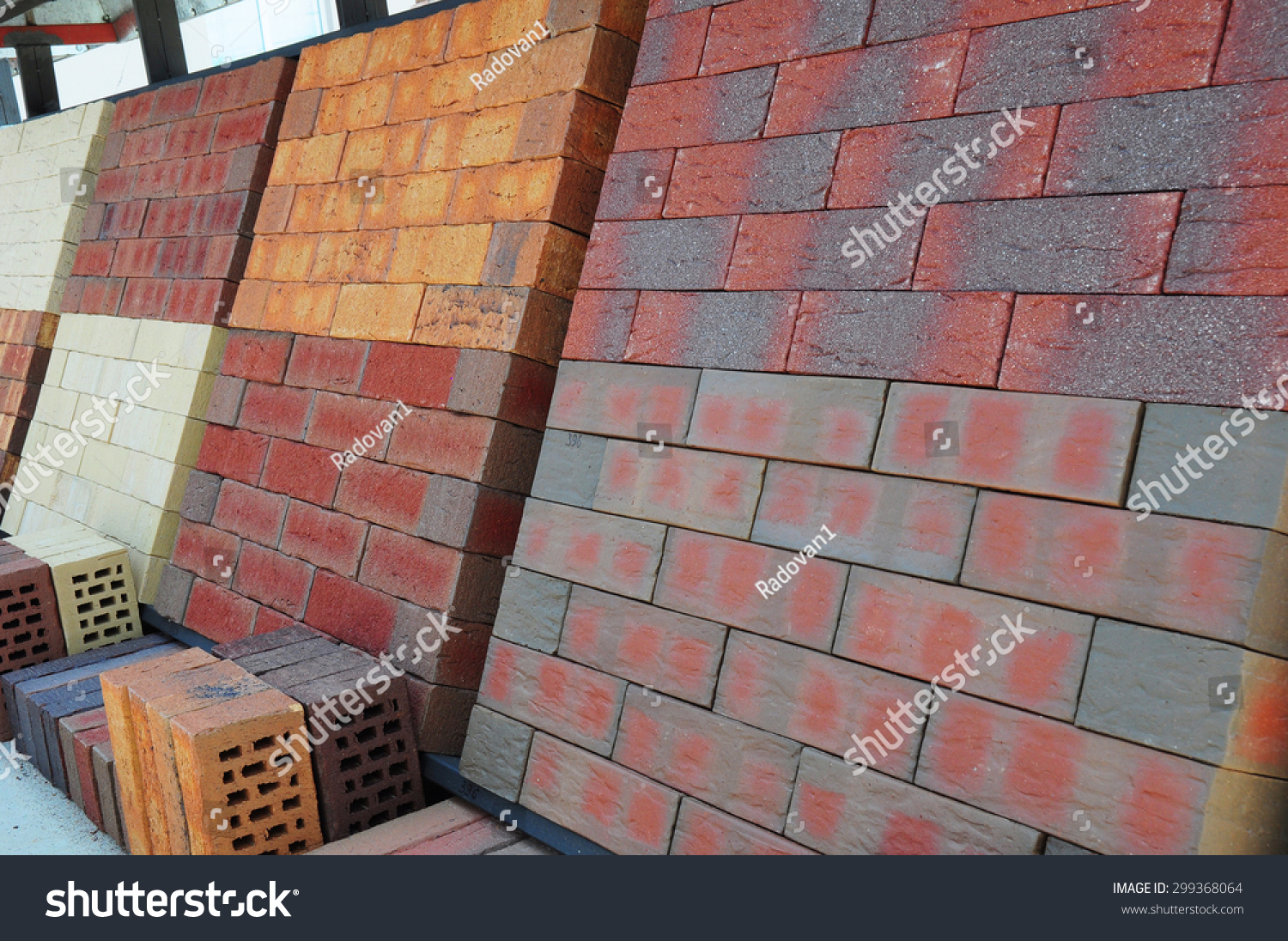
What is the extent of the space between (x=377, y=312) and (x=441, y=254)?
43 centimetres

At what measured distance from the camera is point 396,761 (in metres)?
3.38

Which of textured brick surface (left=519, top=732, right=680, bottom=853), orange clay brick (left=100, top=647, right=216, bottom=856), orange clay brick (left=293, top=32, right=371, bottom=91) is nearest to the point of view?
textured brick surface (left=519, top=732, right=680, bottom=853)

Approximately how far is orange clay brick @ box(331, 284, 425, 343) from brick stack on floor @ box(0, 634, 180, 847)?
1.56 metres

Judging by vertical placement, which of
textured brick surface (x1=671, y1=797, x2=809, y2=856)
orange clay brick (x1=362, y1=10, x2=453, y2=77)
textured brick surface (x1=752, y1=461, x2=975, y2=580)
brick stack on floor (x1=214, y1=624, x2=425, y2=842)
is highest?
orange clay brick (x1=362, y1=10, x2=453, y2=77)

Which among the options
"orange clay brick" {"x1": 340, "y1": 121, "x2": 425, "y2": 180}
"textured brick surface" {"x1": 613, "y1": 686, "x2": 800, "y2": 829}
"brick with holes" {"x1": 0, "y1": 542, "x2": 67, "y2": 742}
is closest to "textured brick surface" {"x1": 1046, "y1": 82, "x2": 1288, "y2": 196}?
"textured brick surface" {"x1": 613, "y1": 686, "x2": 800, "y2": 829}

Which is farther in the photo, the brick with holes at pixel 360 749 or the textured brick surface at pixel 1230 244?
the brick with holes at pixel 360 749

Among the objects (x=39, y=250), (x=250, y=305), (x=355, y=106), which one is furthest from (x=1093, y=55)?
(x=39, y=250)

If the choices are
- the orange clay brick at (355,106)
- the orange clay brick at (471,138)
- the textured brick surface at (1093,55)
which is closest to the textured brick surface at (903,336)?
the textured brick surface at (1093,55)

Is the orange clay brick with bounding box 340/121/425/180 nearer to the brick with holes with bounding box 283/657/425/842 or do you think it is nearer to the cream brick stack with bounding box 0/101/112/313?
the brick with holes with bounding box 283/657/425/842

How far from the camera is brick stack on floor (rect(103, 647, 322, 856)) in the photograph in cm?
295

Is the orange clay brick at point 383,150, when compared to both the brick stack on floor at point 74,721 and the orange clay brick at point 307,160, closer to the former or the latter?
the orange clay brick at point 307,160

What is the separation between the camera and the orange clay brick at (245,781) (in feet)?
9.63

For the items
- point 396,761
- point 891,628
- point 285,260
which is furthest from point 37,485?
point 891,628

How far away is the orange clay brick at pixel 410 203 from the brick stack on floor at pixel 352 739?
72.4 inches
